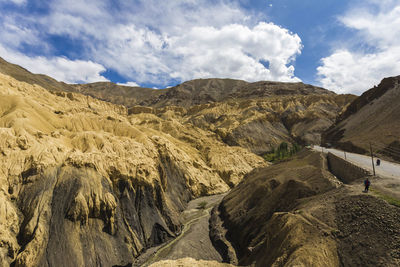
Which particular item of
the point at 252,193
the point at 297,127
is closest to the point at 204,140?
the point at 252,193

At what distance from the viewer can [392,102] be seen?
180 feet

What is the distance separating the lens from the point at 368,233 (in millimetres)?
14914

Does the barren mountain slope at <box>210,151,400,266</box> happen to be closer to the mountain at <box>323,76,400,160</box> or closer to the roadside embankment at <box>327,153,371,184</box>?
the roadside embankment at <box>327,153,371,184</box>

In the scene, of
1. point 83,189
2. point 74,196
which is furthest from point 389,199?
point 74,196

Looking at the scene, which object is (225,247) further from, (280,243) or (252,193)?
(280,243)

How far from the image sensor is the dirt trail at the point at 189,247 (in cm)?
2609

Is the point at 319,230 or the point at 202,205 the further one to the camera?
the point at 202,205

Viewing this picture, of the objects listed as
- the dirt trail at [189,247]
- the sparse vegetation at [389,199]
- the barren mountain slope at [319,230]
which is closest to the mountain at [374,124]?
the barren mountain slope at [319,230]

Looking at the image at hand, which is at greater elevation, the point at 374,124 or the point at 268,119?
the point at 268,119

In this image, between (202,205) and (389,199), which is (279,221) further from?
(202,205)

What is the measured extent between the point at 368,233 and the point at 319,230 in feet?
9.89

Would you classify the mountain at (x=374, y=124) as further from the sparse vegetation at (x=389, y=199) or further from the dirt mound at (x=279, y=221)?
the sparse vegetation at (x=389, y=199)

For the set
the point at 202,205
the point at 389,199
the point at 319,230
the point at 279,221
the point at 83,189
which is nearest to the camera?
the point at 389,199

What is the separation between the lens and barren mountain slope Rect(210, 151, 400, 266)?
14133mm
